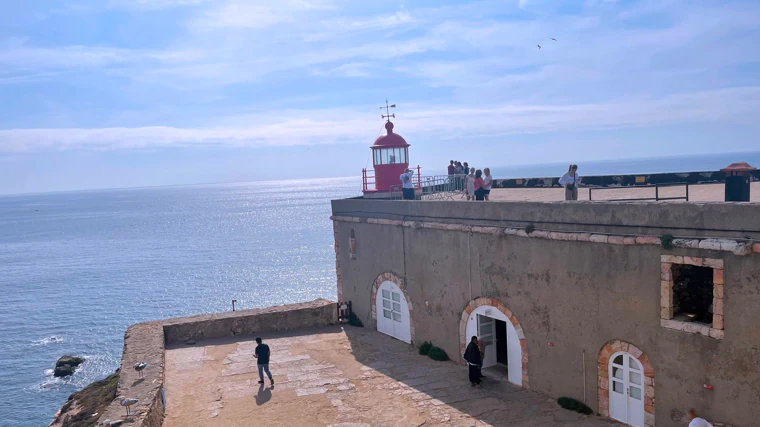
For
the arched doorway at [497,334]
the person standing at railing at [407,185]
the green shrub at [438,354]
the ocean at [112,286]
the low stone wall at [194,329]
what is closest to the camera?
the arched doorway at [497,334]

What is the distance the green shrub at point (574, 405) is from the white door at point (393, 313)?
5.43m

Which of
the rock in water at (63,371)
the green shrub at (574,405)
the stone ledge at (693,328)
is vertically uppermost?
the stone ledge at (693,328)

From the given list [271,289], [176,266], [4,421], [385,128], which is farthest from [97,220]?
[385,128]

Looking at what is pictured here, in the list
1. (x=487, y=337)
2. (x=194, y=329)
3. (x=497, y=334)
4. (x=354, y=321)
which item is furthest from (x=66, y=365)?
(x=497, y=334)

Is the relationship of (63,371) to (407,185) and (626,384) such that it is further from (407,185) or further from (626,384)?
(626,384)

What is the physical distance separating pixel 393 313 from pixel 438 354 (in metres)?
2.44

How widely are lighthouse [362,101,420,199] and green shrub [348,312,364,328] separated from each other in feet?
13.2

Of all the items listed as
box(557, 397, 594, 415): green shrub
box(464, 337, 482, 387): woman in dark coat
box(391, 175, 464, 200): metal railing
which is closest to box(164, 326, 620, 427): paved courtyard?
box(557, 397, 594, 415): green shrub

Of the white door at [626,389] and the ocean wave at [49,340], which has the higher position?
the white door at [626,389]

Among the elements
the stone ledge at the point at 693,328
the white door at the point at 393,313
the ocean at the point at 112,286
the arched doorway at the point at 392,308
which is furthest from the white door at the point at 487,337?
the ocean at the point at 112,286

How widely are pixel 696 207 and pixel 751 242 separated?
1.00 m

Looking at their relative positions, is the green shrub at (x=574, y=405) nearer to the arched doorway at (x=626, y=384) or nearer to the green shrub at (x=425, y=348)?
the arched doorway at (x=626, y=384)

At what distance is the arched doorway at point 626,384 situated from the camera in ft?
32.4

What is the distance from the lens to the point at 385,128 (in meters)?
19.9
